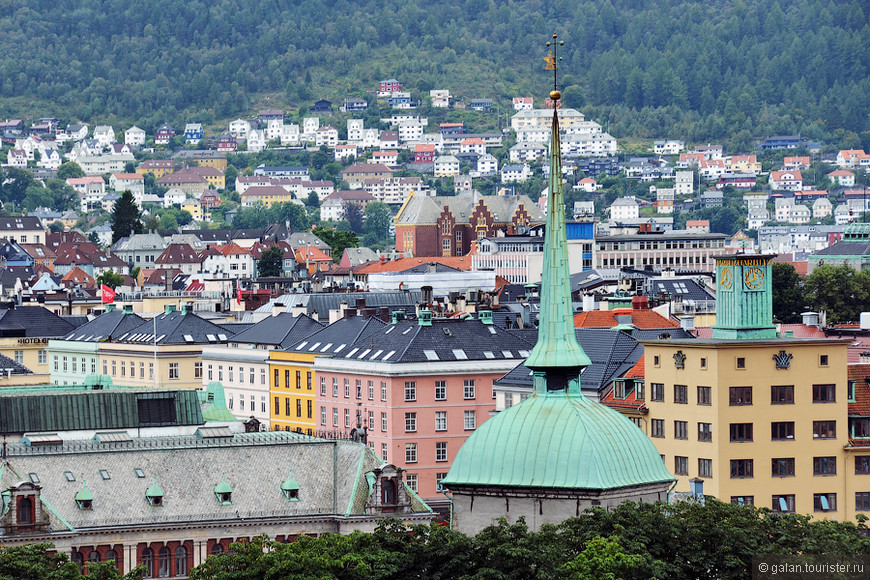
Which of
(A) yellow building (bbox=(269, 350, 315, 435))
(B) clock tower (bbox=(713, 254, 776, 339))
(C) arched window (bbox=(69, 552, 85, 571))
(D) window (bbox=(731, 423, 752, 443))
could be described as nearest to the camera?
(C) arched window (bbox=(69, 552, 85, 571))

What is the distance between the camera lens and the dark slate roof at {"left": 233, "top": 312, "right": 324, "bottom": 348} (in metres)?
116

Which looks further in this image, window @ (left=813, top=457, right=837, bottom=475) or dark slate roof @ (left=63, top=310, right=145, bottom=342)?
dark slate roof @ (left=63, top=310, right=145, bottom=342)

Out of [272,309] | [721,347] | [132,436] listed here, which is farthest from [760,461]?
[272,309]

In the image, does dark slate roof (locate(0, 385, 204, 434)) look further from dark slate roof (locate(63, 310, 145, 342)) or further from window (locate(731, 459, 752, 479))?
dark slate roof (locate(63, 310, 145, 342))

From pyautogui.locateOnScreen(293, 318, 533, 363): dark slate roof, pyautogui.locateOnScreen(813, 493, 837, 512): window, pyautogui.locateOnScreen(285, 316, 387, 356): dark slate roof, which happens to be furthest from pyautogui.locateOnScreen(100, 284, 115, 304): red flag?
pyautogui.locateOnScreen(813, 493, 837, 512): window

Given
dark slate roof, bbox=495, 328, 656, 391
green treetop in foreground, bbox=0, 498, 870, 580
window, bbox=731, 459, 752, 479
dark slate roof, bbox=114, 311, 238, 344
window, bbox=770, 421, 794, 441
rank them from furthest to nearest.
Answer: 1. dark slate roof, bbox=114, 311, 238, 344
2. dark slate roof, bbox=495, 328, 656, 391
3. window, bbox=770, 421, 794, 441
4. window, bbox=731, 459, 752, 479
5. green treetop in foreground, bbox=0, 498, 870, 580

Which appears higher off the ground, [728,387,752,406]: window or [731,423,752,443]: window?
[728,387,752,406]: window

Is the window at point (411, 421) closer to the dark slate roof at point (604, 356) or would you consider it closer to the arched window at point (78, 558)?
the dark slate roof at point (604, 356)

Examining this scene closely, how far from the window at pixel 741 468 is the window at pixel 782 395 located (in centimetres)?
219

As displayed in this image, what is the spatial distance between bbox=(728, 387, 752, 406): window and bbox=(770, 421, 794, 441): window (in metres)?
1.12

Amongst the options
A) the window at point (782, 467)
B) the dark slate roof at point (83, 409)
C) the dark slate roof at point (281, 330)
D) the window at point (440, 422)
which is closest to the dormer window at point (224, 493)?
the dark slate roof at point (83, 409)

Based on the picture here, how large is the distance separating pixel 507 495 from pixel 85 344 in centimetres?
9346

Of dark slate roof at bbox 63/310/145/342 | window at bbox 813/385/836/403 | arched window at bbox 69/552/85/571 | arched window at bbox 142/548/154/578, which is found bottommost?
arched window at bbox 142/548/154/578

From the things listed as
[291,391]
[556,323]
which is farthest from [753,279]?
[291,391]
